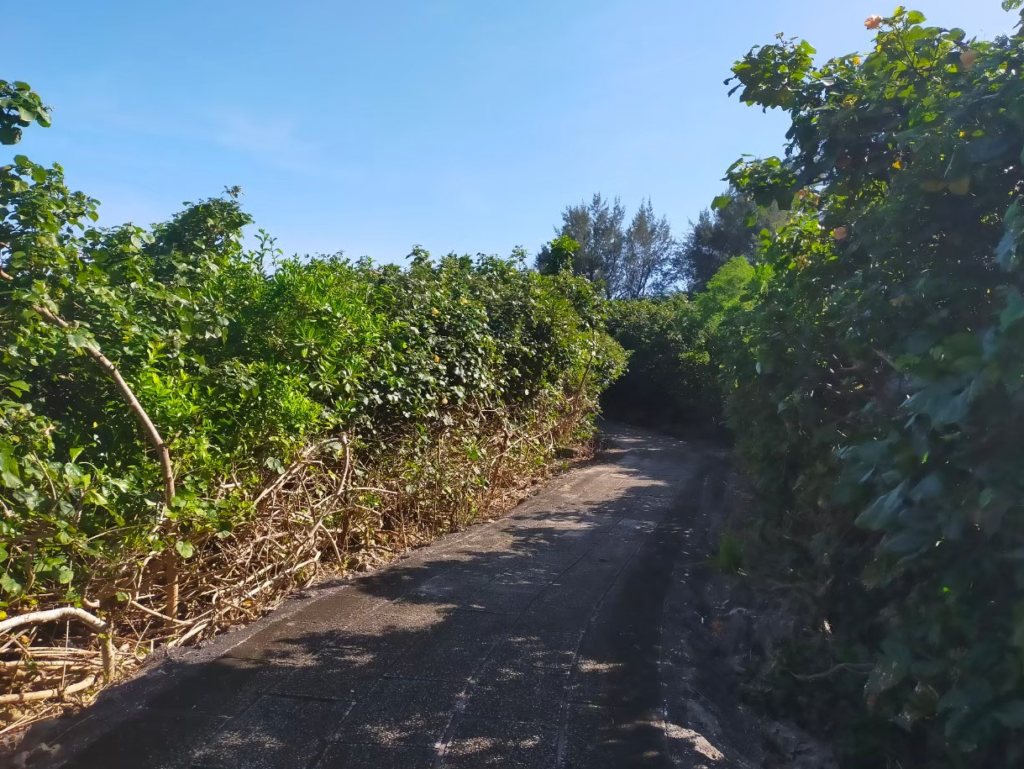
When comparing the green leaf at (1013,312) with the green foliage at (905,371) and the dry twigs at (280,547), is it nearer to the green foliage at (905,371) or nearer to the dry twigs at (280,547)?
the green foliage at (905,371)

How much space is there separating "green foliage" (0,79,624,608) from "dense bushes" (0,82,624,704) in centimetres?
1

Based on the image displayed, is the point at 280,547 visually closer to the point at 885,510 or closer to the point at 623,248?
the point at 885,510

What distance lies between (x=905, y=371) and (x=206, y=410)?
338 cm

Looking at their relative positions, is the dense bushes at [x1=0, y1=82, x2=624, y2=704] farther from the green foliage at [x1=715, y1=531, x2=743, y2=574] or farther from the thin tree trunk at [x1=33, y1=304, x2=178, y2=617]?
the green foliage at [x1=715, y1=531, x2=743, y2=574]

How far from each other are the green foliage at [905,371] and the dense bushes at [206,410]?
282 cm

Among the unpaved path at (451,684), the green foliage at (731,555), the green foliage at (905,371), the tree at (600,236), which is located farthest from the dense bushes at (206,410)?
the tree at (600,236)

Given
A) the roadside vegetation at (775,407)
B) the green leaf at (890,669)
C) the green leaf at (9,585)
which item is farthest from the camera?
the green leaf at (9,585)

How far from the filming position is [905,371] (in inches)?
87.6

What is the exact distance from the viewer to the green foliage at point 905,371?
71.7 inches

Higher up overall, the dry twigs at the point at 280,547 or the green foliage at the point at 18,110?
the green foliage at the point at 18,110

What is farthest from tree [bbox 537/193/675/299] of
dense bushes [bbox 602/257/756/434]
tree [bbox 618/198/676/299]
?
dense bushes [bbox 602/257/756/434]

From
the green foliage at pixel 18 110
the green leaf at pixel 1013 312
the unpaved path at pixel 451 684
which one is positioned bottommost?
the unpaved path at pixel 451 684

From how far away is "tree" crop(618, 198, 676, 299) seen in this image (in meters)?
39.4

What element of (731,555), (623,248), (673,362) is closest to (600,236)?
(623,248)
